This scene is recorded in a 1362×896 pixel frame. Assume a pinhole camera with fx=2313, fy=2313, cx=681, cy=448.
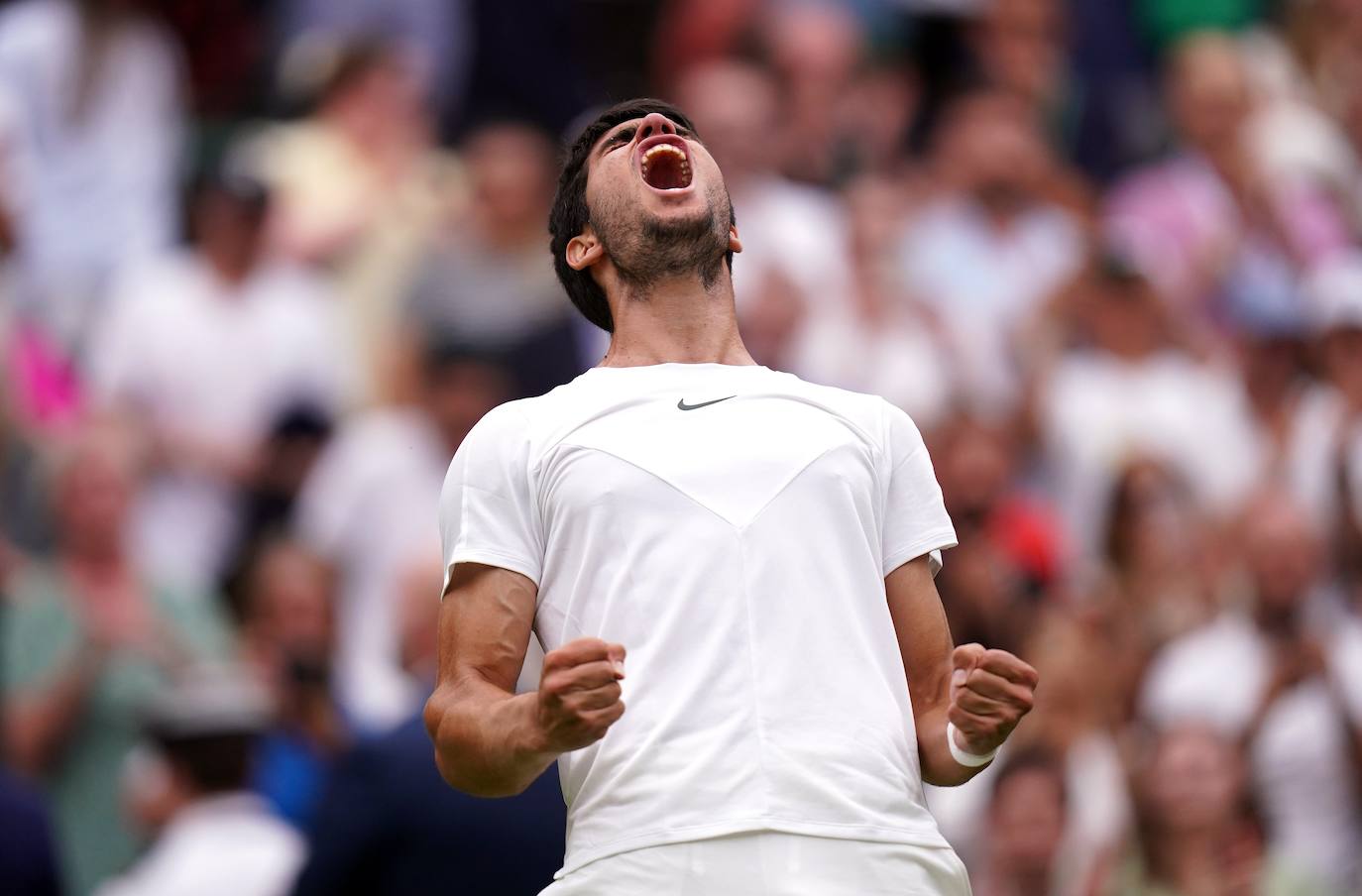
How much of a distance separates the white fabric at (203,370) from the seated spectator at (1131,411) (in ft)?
9.71

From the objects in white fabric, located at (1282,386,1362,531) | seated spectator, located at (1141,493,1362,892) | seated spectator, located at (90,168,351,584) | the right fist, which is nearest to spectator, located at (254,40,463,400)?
seated spectator, located at (90,168,351,584)

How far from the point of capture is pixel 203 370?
8.91m

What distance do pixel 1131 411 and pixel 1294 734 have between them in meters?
2.22

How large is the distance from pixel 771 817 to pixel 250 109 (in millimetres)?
7958

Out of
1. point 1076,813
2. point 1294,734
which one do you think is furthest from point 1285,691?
point 1076,813

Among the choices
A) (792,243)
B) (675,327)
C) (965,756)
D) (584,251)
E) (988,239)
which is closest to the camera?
(965,756)

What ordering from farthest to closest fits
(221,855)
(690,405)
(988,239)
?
(988,239), (221,855), (690,405)

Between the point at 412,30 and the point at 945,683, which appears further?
the point at 412,30

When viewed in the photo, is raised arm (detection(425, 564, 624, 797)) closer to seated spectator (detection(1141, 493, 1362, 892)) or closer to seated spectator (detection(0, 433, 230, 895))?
seated spectator (detection(0, 433, 230, 895))

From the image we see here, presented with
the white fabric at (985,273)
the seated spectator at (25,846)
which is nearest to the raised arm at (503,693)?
the seated spectator at (25,846)

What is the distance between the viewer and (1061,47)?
12109 millimetres

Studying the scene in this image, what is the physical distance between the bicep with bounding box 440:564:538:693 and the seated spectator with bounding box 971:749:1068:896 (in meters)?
3.66

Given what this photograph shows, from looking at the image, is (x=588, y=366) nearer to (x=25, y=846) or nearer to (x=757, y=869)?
(x=25, y=846)

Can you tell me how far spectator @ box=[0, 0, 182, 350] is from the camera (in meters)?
9.38
